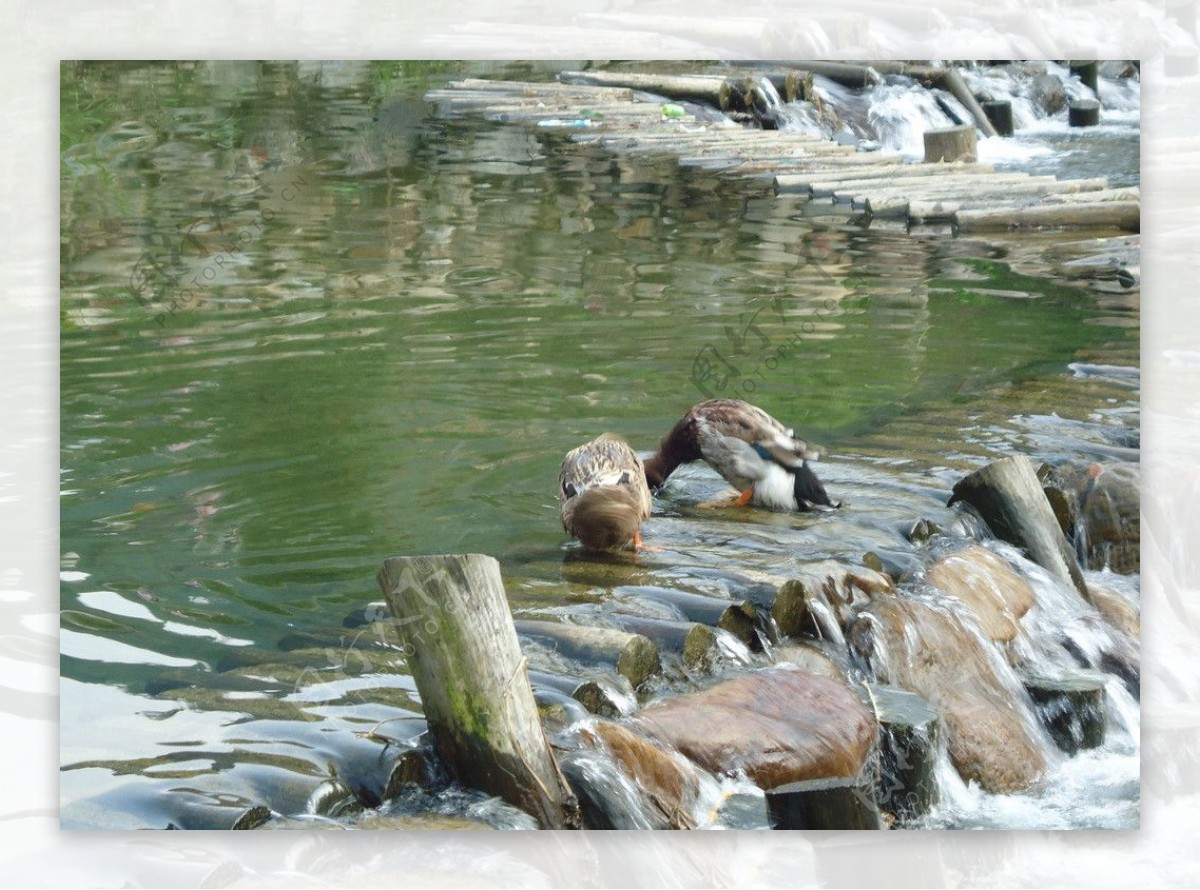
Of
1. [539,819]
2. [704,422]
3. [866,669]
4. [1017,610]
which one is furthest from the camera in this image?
[704,422]

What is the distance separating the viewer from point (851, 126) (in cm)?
457

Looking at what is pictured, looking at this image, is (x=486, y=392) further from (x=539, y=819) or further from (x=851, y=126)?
(x=539, y=819)

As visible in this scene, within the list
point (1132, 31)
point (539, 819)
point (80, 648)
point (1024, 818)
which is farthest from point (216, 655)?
point (1132, 31)

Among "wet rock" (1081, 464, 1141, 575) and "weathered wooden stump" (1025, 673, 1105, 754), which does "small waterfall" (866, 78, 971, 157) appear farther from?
"weathered wooden stump" (1025, 673, 1105, 754)

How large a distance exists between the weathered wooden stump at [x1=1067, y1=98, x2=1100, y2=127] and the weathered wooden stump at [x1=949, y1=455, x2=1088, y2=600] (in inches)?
37.7

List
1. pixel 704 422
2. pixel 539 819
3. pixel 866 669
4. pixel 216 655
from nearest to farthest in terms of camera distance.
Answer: pixel 539 819 < pixel 216 655 < pixel 866 669 < pixel 704 422

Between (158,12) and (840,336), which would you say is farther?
(840,336)

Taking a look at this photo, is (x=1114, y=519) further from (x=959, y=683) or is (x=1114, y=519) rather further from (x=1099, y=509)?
(x=959, y=683)

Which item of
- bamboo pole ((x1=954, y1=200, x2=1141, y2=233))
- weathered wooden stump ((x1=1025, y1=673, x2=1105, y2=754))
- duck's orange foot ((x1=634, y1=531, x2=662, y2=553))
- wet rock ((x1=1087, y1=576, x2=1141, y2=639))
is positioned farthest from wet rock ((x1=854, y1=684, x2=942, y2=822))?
bamboo pole ((x1=954, y1=200, x2=1141, y2=233))

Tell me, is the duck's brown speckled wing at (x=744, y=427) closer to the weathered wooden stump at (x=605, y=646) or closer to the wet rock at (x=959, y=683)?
the wet rock at (x=959, y=683)

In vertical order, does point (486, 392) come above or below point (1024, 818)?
above

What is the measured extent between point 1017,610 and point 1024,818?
687 millimetres

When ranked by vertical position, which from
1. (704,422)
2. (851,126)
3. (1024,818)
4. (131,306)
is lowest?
(1024,818)

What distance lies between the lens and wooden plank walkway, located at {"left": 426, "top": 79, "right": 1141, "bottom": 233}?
14.8 ft
